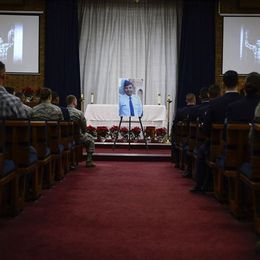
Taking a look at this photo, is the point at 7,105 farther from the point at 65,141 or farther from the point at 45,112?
the point at 65,141

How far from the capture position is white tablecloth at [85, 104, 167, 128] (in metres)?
11.9

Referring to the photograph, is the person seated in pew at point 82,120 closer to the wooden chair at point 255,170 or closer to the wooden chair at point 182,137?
the wooden chair at point 182,137

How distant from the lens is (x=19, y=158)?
14.1 feet

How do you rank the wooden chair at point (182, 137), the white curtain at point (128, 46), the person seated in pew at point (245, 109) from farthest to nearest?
the white curtain at point (128, 46) < the wooden chair at point (182, 137) < the person seated in pew at point (245, 109)

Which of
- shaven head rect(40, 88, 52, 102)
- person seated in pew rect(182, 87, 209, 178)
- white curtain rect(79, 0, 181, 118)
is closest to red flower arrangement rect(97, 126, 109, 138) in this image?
white curtain rect(79, 0, 181, 118)

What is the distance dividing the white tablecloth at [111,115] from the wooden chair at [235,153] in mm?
7585

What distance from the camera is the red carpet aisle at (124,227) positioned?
10.4 ft

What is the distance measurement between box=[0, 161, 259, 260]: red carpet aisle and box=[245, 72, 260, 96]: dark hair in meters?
1.06

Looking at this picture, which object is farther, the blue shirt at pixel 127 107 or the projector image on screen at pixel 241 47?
the projector image on screen at pixel 241 47

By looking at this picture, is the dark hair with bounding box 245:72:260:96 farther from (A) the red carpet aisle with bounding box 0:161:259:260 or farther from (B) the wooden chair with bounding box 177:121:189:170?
(B) the wooden chair with bounding box 177:121:189:170

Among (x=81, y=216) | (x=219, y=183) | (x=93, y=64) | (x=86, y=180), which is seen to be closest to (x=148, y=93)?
(x=93, y=64)

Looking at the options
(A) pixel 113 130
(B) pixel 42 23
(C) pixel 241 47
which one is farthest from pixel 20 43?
(C) pixel 241 47

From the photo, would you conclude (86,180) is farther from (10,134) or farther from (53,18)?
(53,18)

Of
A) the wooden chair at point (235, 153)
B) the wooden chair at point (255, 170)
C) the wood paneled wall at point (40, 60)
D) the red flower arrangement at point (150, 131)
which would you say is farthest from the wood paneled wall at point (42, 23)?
the wooden chair at point (255, 170)
